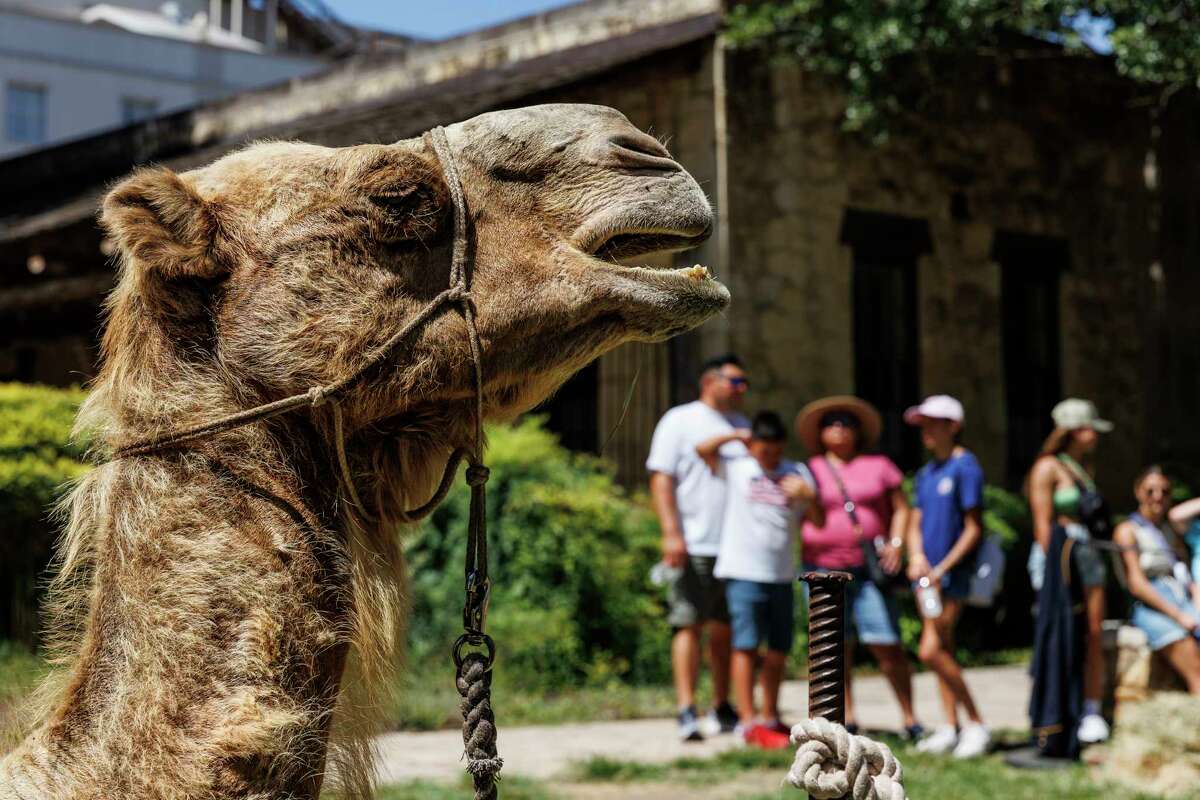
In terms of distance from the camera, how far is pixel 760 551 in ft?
28.2

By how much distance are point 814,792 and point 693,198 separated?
3.56ft

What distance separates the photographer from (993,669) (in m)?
12.5

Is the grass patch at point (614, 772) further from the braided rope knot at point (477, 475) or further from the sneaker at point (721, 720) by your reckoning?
the braided rope knot at point (477, 475)

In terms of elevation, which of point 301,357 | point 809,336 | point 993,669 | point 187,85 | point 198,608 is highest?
point 187,85

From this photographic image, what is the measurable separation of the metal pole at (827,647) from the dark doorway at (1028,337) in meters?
13.6

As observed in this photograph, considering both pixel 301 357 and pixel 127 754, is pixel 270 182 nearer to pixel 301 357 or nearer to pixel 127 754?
pixel 301 357

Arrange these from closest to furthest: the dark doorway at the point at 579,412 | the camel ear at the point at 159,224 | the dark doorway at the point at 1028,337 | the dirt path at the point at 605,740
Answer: the camel ear at the point at 159,224 < the dirt path at the point at 605,740 < the dark doorway at the point at 579,412 < the dark doorway at the point at 1028,337

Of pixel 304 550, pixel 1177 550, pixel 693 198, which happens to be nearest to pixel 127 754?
pixel 304 550

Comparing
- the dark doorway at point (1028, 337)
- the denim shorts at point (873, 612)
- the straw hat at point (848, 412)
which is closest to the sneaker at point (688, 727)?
the denim shorts at point (873, 612)

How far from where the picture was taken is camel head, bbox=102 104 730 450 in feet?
8.54

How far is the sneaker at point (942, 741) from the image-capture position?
8.24 meters

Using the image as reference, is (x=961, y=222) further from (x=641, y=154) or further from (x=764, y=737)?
(x=641, y=154)

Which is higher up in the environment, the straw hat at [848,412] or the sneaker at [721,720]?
the straw hat at [848,412]

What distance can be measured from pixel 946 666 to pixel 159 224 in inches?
260
